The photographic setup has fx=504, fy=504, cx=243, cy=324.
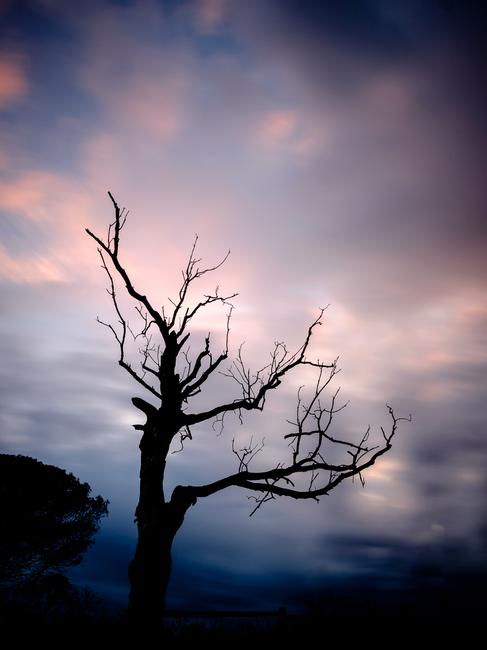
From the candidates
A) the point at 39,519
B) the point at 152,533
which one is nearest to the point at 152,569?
the point at 152,533

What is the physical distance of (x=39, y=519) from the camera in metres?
20.1

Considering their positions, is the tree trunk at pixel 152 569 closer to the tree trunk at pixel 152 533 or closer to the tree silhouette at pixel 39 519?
the tree trunk at pixel 152 533

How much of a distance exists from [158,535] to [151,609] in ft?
4.29

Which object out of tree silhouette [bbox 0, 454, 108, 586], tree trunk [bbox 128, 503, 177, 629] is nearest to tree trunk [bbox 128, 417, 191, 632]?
tree trunk [bbox 128, 503, 177, 629]

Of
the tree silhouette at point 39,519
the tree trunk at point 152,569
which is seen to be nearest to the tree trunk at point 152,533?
the tree trunk at point 152,569

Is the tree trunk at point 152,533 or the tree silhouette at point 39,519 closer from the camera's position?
the tree trunk at point 152,533

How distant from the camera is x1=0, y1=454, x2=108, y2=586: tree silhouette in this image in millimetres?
19328

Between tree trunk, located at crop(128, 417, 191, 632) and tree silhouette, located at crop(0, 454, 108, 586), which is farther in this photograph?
tree silhouette, located at crop(0, 454, 108, 586)

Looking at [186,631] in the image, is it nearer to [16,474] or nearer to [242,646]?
[242,646]

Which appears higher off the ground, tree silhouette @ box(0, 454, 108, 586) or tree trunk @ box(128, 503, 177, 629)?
tree silhouette @ box(0, 454, 108, 586)

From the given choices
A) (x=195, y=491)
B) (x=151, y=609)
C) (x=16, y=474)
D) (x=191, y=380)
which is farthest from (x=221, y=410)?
(x=16, y=474)

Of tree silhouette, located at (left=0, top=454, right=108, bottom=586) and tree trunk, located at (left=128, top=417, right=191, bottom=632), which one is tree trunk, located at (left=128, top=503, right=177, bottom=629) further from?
tree silhouette, located at (left=0, top=454, right=108, bottom=586)

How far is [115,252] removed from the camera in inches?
464

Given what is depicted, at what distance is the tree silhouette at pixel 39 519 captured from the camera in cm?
1933
